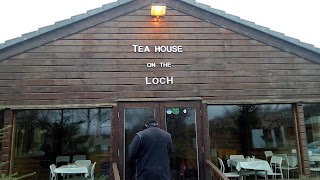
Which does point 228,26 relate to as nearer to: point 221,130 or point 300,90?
point 300,90

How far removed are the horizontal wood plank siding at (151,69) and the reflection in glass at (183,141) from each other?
0.46 metres

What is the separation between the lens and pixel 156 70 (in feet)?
24.0

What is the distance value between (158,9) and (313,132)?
15.8 ft

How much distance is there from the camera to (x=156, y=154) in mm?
4414

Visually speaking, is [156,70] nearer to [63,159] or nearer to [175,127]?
[175,127]

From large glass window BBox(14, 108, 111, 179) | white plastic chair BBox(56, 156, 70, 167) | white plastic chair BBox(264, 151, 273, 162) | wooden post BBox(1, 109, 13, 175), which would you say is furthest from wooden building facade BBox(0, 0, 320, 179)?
white plastic chair BBox(264, 151, 273, 162)

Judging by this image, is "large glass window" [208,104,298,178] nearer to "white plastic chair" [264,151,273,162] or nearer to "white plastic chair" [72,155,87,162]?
"white plastic chair" [264,151,273,162]

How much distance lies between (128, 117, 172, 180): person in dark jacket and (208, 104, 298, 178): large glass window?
3.20 m

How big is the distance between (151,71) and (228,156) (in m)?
3.13

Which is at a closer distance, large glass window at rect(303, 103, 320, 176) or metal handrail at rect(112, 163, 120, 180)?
metal handrail at rect(112, 163, 120, 180)

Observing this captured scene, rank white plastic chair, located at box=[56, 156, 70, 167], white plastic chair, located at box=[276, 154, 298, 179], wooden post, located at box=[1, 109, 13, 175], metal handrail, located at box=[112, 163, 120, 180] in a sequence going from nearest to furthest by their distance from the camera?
1. metal handrail, located at box=[112, 163, 120, 180]
2. wooden post, located at box=[1, 109, 13, 175]
3. white plastic chair, located at box=[276, 154, 298, 179]
4. white plastic chair, located at box=[56, 156, 70, 167]

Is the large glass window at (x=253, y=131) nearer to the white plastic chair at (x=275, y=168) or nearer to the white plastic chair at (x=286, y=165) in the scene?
the white plastic chair at (x=286, y=165)

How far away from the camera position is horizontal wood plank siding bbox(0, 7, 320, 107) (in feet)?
23.1

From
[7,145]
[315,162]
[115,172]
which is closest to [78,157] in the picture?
[7,145]
